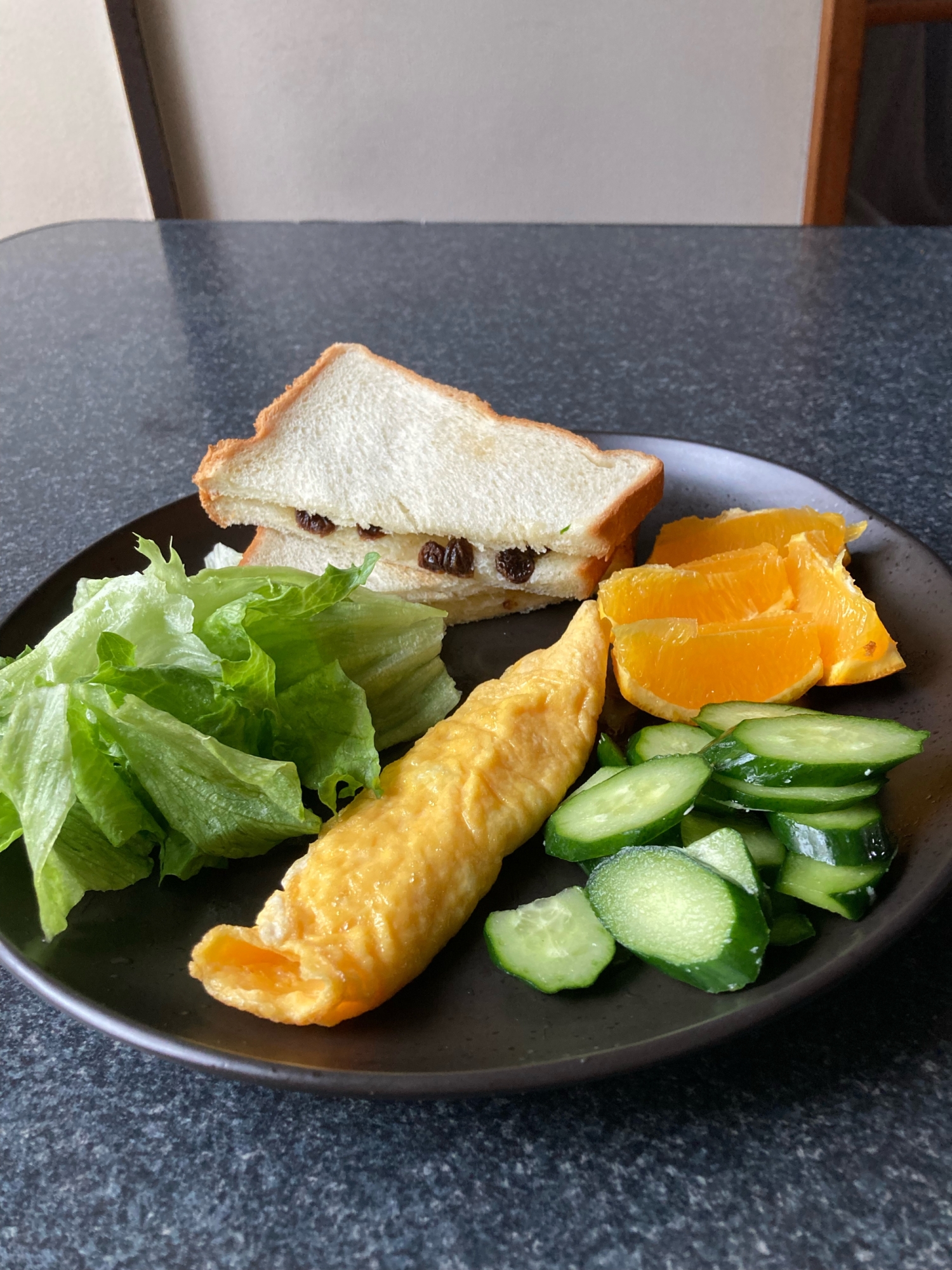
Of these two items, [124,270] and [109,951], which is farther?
[124,270]

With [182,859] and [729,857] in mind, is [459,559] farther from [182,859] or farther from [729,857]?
[729,857]

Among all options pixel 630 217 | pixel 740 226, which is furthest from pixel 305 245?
pixel 630 217

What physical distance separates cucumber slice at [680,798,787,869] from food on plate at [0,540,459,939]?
1.37ft

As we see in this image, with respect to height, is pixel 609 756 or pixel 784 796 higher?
pixel 784 796

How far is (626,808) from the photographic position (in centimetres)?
128

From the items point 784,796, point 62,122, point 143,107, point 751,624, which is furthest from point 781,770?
point 62,122

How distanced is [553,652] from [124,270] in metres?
2.80

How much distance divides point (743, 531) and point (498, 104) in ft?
12.6

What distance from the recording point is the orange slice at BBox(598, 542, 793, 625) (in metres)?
1.68

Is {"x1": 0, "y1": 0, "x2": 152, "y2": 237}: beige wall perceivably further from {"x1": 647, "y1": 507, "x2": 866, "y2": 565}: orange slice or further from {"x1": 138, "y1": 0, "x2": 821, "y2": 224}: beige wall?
{"x1": 647, "y1": 507, "x2": 866, "y2": 565}: orange slice

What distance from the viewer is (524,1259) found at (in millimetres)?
979

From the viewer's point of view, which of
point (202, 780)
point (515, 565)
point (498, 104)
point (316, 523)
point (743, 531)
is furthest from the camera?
point (498, 104)

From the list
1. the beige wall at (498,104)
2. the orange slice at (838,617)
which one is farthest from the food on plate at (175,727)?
the beige wall at (498,104)

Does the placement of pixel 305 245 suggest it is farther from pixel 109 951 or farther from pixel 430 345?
pixel 109 951
